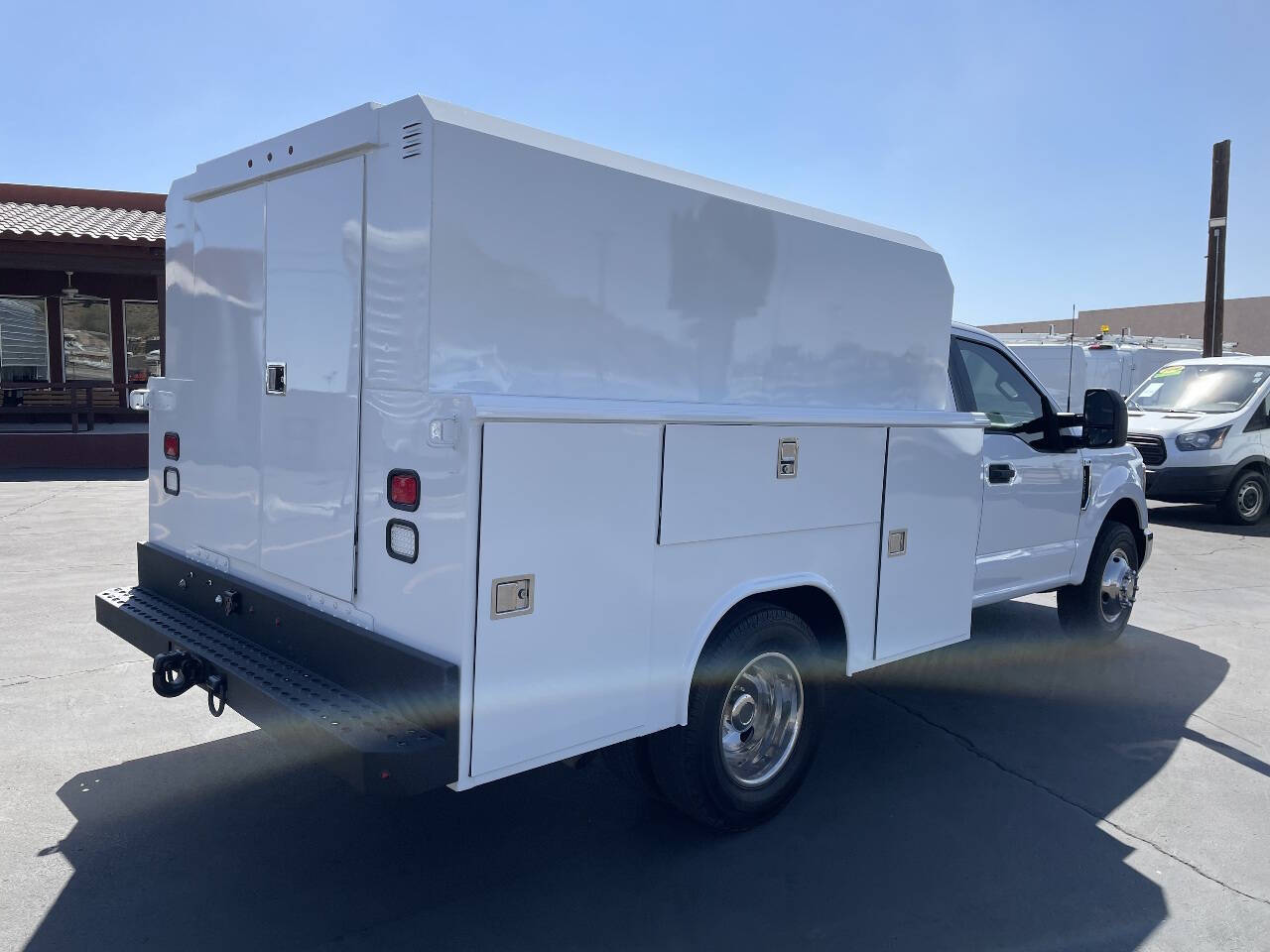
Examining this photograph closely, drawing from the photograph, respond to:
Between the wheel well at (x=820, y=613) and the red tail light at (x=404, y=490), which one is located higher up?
the red tail light at (x=404, y=490)

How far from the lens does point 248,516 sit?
3689mm

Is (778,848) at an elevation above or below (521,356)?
below

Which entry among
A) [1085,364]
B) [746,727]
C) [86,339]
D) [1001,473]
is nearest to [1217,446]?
[1085,364]

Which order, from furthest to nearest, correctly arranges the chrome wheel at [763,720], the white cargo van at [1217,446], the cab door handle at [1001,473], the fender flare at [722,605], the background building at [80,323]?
the background building at [80,323]
the white cargo van at [1217,446]
the cab door handle at [1001,473]
the chrome wheel at [763,720]
the fender flare at [722,605]

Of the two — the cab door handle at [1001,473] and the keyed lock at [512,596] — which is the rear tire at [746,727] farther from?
the cab door handle at [1001,473]

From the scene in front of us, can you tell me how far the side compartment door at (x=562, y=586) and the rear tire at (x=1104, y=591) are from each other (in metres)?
4.23

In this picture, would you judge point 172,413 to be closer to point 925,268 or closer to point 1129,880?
point 925,268

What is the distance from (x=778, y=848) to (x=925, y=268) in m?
2.56

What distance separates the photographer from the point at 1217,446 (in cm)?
1270

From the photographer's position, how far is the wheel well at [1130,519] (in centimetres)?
648

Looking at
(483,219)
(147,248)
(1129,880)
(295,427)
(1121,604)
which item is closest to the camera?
(483,219)

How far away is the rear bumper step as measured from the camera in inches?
108

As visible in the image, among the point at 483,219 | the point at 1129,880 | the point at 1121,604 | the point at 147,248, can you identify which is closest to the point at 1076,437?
the point at 1121,604

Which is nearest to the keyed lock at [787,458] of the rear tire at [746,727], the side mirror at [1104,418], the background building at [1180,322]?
the rear tire at [746,727]
